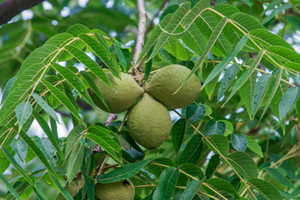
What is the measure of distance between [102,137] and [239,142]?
26.6 inches

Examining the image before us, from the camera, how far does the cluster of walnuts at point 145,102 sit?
1267 millimetres

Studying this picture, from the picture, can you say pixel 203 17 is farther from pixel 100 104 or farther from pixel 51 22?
pixel 51 22

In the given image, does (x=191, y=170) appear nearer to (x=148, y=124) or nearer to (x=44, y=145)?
(x=148, y=124)

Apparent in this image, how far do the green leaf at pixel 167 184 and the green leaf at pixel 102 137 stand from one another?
21 cm

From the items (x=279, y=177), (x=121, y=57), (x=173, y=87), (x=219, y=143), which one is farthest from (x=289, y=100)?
(x=279, y=177)

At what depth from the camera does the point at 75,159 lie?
1.09 metres

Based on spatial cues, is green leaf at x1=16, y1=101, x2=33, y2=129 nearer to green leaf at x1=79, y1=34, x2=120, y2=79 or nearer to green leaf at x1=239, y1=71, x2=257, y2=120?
green leaf at x1=79, y1=34, x2=120, y2=79

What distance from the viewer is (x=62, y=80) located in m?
1.23

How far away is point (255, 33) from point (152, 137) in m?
0.58

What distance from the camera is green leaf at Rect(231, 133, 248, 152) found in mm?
1432

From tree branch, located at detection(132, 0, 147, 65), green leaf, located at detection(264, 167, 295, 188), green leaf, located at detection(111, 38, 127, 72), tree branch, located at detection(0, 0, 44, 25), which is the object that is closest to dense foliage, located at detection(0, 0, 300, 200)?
green leaf, located at detection(111, 38, 127, 72)

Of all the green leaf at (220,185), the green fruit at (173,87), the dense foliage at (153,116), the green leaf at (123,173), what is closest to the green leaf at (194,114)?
the dense foliage at (153,116)

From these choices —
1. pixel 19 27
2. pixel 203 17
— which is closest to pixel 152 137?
pixel 203 17

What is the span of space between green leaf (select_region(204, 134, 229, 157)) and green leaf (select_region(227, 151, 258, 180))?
0.12ft
